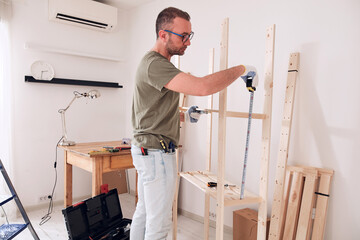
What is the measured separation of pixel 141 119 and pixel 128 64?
2495 mm

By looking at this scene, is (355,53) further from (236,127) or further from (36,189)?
(36,189)

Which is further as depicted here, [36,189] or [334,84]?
[36,189]

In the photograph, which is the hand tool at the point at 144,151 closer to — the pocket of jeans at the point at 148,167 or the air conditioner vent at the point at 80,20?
the pocket of jeans at the point at 148,167

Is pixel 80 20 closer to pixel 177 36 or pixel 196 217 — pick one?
pixel 177 36

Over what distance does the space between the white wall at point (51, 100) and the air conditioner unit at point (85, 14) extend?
0.40ft

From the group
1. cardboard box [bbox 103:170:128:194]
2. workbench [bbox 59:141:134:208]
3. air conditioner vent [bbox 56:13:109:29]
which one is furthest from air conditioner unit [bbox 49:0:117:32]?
cardboard box [bbox 103:170:128:194]

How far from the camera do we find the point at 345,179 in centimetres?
180

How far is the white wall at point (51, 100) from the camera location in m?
3.00

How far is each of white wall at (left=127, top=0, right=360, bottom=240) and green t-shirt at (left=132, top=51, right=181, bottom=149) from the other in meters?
1.02

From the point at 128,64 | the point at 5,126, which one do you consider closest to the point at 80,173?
the point at 5,126

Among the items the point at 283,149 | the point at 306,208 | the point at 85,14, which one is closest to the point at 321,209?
the point at 306,208

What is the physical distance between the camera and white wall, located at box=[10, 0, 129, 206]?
3.00 m

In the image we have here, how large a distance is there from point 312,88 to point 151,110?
3.98 feet

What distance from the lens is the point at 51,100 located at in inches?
127
